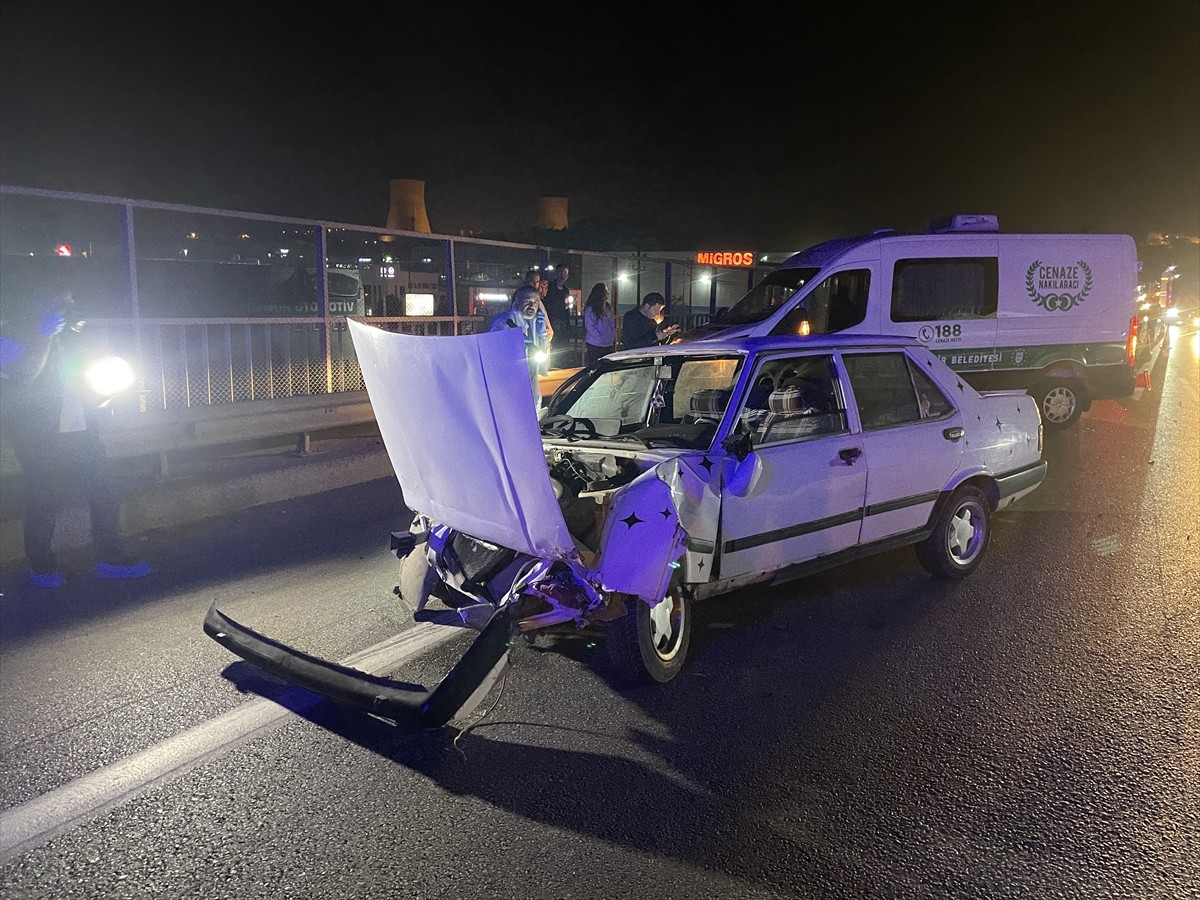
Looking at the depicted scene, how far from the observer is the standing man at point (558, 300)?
1162 centimetres

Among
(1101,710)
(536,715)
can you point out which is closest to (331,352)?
(536,715)

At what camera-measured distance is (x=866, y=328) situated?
10.2m

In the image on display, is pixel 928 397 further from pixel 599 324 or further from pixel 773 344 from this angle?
pixel 599 324

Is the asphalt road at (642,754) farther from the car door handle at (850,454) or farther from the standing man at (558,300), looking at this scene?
the standing man at (558,300)

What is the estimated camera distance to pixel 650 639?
384 cm

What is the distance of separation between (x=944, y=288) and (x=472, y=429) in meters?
8.62

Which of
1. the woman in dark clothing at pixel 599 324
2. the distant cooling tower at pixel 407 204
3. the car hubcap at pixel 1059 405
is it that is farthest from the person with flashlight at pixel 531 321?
the distant cooling tower at pixel 407 204

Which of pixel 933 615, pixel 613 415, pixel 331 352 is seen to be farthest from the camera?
pixel 331 352

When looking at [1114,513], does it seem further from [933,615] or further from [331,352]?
[331,352]

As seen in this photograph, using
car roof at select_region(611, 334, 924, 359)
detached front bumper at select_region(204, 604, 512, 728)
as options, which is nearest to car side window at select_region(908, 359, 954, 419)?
car roof at select_region(611, 334, 924, 359)

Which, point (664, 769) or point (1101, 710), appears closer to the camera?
point (664, 769)

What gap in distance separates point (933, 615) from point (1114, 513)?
323cm


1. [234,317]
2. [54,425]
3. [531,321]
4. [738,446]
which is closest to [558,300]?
[531,321]

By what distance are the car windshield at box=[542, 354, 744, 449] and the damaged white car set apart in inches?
0.5
